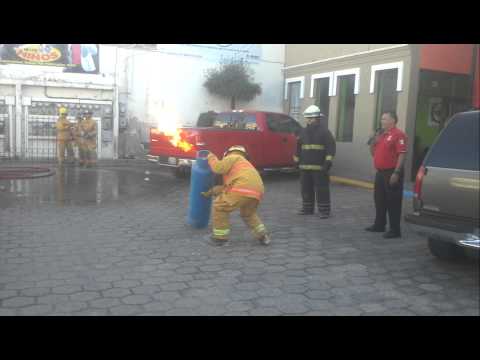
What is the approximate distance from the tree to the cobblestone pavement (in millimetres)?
Answer: 9013

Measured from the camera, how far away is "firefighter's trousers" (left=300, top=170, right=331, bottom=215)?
7926mm

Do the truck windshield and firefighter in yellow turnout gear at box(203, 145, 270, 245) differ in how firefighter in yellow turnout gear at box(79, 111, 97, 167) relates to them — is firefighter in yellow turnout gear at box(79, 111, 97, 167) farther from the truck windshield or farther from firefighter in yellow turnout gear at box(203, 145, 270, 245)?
firefighter in yellow turnout gear at box(203, 145, 270, 245)

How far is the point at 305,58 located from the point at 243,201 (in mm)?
10925

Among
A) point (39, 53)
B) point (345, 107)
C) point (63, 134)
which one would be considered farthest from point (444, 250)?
point (39, 53)

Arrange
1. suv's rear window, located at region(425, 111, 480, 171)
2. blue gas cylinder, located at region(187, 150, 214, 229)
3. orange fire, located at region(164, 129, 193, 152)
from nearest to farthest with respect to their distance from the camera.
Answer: suv's rear window, located at region(425, 111, 480, 171)
blue gas cylinder, located at region(187, 150, 214, 229)
orange fire, located at region(164, 129, 193, 152)

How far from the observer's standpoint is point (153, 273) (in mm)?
4984

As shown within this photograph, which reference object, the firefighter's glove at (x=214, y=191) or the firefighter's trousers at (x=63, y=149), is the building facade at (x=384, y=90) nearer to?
the firefighter's glove at (x=214, y=191)

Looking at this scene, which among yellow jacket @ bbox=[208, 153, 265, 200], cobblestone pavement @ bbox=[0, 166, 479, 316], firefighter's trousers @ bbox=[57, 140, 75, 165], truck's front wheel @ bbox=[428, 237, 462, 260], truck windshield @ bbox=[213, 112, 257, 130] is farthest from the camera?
firefighter's trousers @ bbox=[57, 140, 75, 165]

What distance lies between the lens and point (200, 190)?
680cm

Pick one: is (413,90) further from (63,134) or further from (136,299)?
(63,134)

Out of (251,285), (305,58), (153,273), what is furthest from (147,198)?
(305,58)

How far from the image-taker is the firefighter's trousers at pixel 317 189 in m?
7.93

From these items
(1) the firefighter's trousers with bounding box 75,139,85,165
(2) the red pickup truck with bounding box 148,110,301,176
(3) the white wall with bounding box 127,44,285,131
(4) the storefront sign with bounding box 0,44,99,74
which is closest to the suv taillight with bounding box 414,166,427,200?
(2) the red pickup truck with bounding box 148,110,301,176

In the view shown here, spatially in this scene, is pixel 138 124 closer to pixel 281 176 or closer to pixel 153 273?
pixel 281 176
